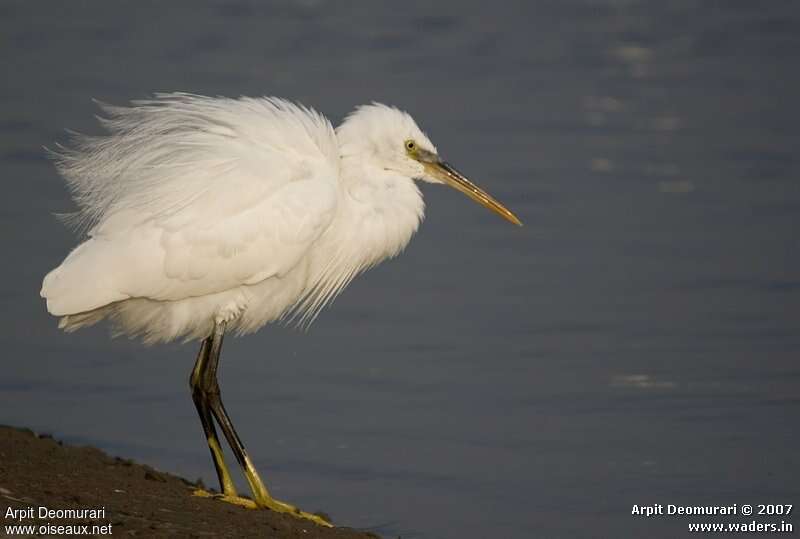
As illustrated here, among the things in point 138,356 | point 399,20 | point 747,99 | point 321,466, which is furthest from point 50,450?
point 399,20

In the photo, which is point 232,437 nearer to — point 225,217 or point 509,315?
point 225,217

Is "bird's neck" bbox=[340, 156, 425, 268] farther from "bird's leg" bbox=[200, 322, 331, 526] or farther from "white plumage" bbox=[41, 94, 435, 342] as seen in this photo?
"bird's leg" bbox=[200, 322, 331, 526]

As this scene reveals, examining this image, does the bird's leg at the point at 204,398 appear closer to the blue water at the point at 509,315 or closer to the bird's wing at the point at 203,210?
the bird's wing at the point at 203,210

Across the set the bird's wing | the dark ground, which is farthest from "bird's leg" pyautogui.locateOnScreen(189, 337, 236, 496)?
the bird's wing

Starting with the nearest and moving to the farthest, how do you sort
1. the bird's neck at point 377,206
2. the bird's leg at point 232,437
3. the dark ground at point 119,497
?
the dark ground at point 119,497 < the bird's leg at point 232,437 < the bird's neck at point 377,206

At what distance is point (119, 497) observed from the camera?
694 cm

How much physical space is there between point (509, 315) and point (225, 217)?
3.83 m

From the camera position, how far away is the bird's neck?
327 inches

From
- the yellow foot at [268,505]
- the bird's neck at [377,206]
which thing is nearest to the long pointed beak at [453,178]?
the bird's neck at [377,206]

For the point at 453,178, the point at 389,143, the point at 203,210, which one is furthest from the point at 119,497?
the point at 453,178

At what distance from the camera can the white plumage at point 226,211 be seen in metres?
7.64

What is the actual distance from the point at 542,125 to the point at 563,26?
196 inches

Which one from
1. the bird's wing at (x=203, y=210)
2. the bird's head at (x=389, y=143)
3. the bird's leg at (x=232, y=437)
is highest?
the bird's head at (x=389, y=143)

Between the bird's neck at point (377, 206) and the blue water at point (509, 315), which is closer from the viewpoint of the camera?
the bird's neck at point (377, 206)
